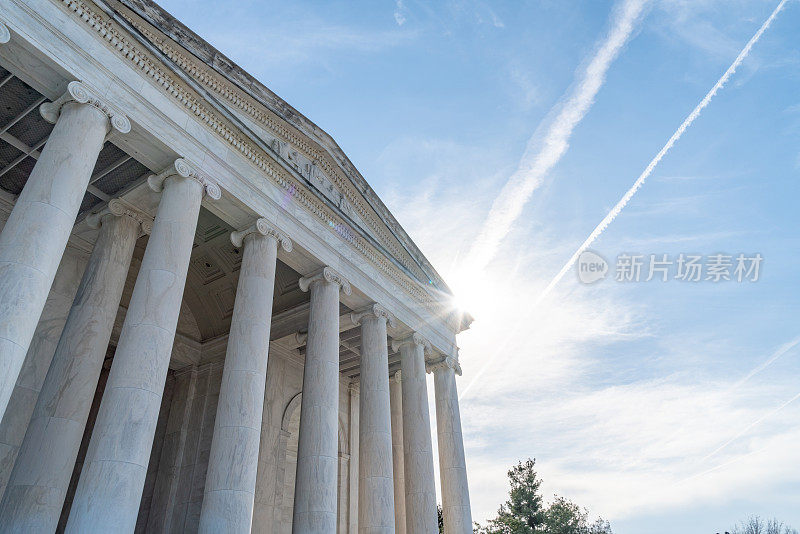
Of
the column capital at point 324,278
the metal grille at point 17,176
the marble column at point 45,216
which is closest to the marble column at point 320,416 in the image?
the column capital at point 324,278

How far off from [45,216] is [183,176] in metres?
8.51

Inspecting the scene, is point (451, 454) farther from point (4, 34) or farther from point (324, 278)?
point (4, 34)

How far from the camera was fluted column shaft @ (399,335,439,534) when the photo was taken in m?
40.3

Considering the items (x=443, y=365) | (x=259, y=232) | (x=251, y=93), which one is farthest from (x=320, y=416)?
(x=251, y=93)

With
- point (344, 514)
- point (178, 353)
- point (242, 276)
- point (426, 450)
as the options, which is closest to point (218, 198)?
point (242, 276)

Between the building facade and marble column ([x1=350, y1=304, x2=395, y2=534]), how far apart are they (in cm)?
15

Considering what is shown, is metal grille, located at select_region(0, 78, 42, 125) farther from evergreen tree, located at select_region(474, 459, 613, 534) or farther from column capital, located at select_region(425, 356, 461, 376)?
evergreen tree, located at select_region(474, 459, 613, 534)

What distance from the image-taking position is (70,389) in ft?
85.9

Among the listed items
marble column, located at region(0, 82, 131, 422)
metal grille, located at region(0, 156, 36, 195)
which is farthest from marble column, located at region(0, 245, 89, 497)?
marble column, located at region(0, 82, 131, 422)

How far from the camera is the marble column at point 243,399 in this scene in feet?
80.7

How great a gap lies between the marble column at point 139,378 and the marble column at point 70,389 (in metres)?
4.29

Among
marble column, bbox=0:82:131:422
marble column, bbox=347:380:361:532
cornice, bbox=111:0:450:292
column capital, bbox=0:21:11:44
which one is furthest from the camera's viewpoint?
marble column, bbox=347:380:361:532

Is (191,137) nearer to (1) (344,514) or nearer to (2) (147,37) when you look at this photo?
(2) (147,37)

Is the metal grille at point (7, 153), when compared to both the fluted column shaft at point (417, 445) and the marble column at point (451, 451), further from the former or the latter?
the marble column at point (451, 451)
